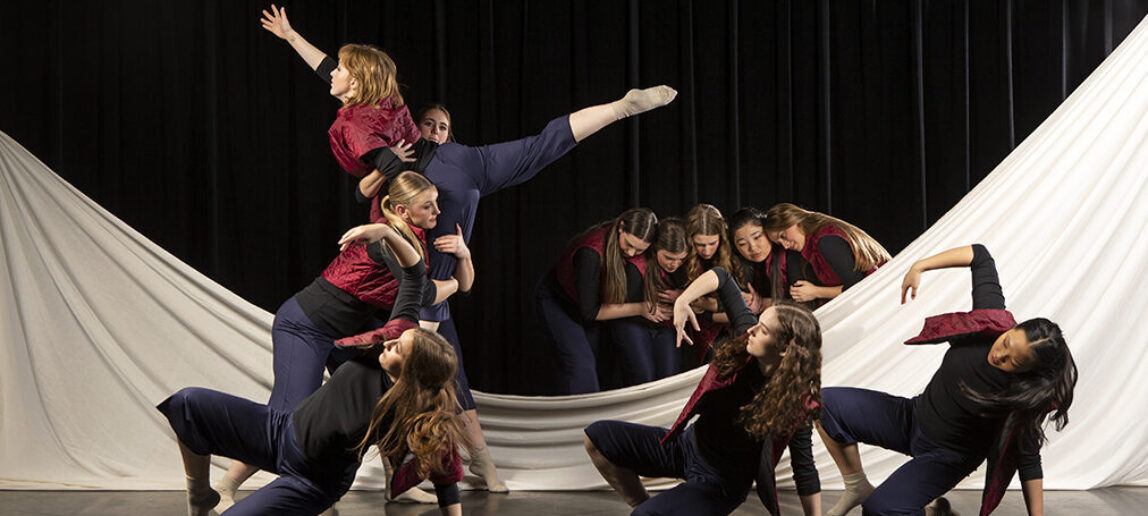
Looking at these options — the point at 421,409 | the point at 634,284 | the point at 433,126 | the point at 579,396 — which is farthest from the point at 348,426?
the point at 634,284

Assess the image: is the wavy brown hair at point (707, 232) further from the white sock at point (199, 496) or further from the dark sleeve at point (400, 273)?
the white sock at point (199, 496)

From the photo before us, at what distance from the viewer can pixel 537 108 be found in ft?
15.7

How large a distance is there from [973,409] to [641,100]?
1472 millimetres

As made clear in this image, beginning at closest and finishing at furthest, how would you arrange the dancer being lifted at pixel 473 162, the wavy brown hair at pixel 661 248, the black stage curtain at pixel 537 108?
the dancer being lifted at pixel 473 162 < the wavy brown hair at pixel 661 248 < the black stage curtain at pixel 537 108

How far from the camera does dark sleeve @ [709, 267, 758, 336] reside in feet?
9.00

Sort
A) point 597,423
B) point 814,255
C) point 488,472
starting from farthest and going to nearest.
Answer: point 814,255 → point 488,472 → point 597,423

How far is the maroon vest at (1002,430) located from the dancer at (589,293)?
49.6 inches

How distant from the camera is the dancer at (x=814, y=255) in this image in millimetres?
3770

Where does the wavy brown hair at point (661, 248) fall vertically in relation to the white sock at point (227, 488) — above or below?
above

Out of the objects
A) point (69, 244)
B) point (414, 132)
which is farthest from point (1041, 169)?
point (69, 244)

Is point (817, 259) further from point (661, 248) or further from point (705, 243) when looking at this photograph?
point (661, 248)

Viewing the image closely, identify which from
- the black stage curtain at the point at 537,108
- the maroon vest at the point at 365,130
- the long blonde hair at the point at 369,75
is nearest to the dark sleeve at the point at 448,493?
the maroon vest at the point at 365,130

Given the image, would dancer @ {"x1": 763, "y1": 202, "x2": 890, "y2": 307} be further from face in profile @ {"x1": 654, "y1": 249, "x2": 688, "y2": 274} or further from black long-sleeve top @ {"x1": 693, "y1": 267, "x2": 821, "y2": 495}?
black long-sleeve top @ {"x1": 693, "y1": 267, "x2": 821, "y2": 495}

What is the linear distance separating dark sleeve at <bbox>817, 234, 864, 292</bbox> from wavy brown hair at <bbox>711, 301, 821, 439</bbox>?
48.2 inches
